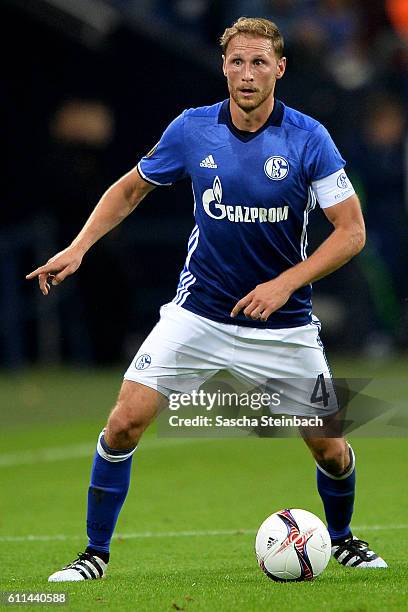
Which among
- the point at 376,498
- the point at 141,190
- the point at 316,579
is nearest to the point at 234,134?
the point at 141,190

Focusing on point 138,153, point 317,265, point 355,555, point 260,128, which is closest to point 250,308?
point 317,265

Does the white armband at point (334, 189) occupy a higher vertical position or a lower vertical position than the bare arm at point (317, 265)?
higher

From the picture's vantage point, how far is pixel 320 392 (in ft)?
23.0

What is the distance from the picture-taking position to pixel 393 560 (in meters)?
7.20

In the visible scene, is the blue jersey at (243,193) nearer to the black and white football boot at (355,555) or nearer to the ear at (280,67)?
the ear at (280,67)

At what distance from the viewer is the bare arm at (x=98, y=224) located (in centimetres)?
675

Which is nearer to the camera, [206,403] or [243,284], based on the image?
[243,284]

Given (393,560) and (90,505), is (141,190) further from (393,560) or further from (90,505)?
(393,560)

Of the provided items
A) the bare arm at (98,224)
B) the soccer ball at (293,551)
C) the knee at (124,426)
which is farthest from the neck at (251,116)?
the soccer ball at (293,551)

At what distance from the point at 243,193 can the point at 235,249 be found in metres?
0.29

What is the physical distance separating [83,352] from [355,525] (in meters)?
12.9

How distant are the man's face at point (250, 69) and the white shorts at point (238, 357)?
3.69 ft

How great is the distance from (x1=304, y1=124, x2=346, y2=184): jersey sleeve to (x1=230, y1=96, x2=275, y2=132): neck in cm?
28

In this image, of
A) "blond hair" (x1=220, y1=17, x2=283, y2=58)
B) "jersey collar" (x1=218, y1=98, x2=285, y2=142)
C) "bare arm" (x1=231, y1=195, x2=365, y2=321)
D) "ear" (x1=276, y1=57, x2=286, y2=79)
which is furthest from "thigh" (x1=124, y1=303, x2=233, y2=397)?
"blond hair" (x1=220, y1=17, x2=283, y2=58)
